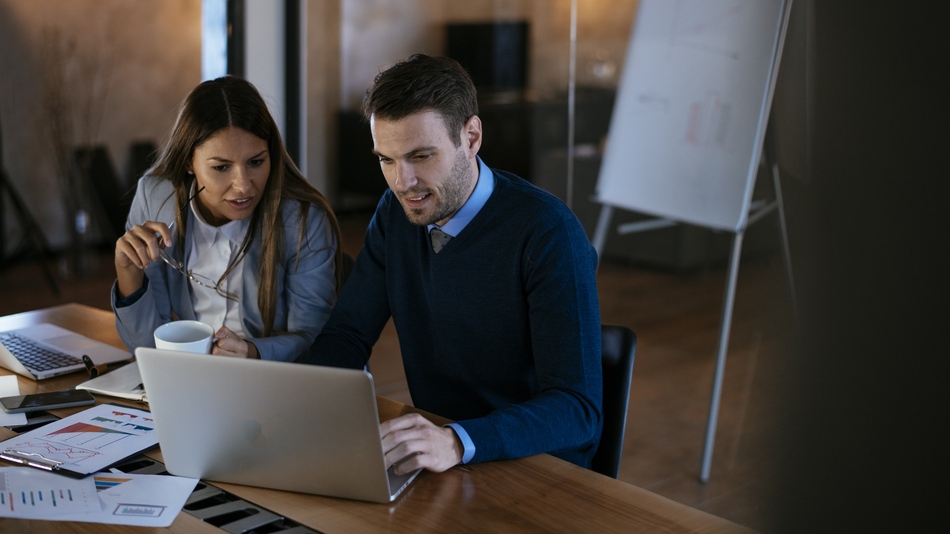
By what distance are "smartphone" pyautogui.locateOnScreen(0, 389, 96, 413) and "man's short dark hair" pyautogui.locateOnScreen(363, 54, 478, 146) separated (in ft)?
2.21

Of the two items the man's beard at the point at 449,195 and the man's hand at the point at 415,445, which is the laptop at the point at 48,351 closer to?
the man's beard at the point at 449,195

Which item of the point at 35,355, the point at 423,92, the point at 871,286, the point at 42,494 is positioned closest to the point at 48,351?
the point at 35,355

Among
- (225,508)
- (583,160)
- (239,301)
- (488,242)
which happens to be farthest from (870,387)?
(583,160)

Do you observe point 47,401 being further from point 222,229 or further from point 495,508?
point 495,508

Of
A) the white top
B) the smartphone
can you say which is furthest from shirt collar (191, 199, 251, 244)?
the smartphone

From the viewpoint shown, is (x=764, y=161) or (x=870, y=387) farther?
(x=764, y=161)

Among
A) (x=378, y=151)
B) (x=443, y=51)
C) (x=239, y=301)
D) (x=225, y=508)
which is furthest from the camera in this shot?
(x=443, y=51)

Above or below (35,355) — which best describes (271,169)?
above

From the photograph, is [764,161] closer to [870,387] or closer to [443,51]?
[443,51]

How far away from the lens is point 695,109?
8.77 feet

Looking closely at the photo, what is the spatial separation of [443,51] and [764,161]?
1799 millimetres

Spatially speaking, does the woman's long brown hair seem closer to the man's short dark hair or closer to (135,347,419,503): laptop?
the man's short dark hair

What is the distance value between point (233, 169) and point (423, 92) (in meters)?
0.52

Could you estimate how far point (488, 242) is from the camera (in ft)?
4.96
